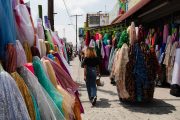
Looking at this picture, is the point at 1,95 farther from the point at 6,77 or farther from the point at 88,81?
the point at 88,81

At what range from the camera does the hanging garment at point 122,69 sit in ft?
27.2

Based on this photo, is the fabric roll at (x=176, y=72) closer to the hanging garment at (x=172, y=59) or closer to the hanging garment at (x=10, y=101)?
the hanging garment at (x=172, y=59)

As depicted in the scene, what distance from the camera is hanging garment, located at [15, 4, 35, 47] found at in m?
2.34

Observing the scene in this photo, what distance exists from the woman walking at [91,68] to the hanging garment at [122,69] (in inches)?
24.1

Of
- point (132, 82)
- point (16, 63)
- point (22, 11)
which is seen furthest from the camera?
point (132, 82)

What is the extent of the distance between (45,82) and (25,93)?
0.48 meters

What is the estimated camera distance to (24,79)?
6.70 ft

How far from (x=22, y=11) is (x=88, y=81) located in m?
6.70

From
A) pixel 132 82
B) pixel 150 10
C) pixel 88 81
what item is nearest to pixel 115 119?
pixel 132 82

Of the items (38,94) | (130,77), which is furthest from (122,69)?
(38,94)

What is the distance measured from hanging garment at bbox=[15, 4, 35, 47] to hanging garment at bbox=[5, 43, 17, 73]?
0.33 metres

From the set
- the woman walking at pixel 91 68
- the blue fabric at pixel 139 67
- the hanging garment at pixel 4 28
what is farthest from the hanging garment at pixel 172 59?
the hanging garment at pixel 4 28

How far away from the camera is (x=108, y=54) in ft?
55.6

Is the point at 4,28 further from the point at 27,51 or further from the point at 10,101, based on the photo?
the point at 10,101
